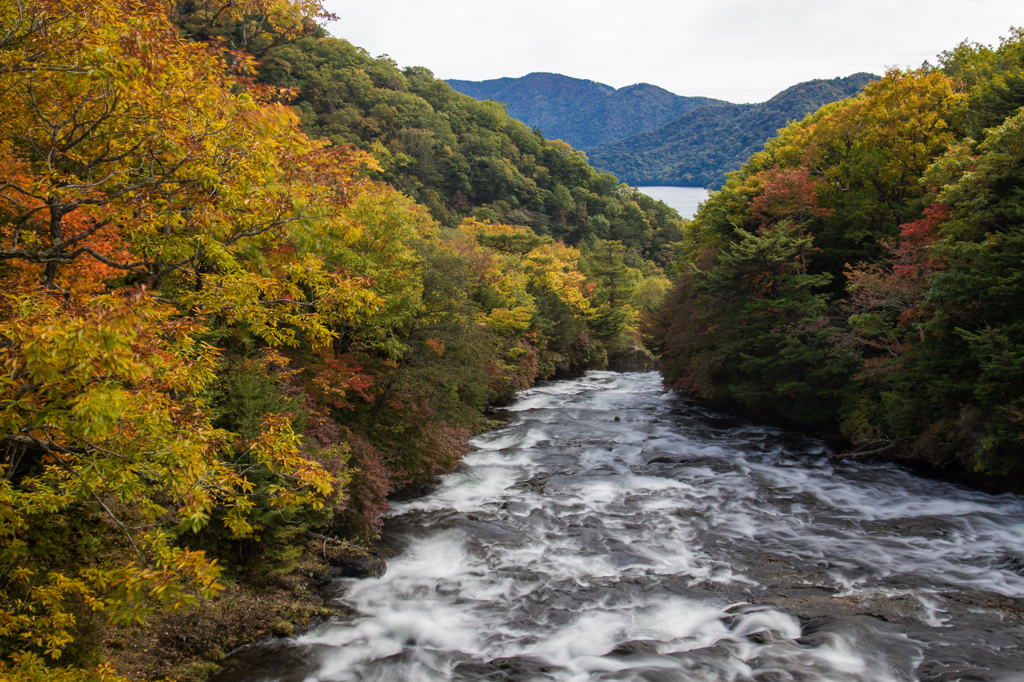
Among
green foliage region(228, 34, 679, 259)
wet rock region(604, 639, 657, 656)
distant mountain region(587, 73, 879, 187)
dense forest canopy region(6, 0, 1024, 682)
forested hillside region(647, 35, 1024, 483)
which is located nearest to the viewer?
dense forest canopy region(6, 0, 1024, 682)

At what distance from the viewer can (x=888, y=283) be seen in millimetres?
15914

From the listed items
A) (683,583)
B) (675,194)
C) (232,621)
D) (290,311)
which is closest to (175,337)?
(290,311)

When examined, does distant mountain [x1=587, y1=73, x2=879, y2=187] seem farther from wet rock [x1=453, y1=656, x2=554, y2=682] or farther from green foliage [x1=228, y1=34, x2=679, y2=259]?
wet rock [x1=453, y1=656, x2=554, y2=682]

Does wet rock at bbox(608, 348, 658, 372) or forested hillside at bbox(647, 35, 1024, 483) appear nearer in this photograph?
forested hillside at bbox(647, 35, 1024, 483)

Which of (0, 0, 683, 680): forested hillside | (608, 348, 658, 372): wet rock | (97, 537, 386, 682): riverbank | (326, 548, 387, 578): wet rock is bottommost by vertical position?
(608, 348, 658, 372): wet rock

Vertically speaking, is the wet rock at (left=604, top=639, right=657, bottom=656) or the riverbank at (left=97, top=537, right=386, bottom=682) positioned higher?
the riverbank at (left=97, top=537, right=386, bottom=682)

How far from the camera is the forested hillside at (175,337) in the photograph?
408 centimetres

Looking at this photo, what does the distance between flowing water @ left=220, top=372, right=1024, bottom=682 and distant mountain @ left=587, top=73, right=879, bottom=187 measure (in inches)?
2888

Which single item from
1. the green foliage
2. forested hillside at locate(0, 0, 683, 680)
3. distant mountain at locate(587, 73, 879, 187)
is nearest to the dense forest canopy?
forested hillside at locate(0, 0, 683, 680)

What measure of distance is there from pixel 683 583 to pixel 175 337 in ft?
30.9

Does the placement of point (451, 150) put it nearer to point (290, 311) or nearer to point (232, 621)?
point (290, 311)

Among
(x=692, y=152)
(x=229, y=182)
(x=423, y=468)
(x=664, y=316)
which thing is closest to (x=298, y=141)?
(x=229, y=182)

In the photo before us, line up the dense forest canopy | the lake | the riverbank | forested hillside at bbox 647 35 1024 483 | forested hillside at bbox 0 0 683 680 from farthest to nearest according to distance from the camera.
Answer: the lake, forested hillside at bbox 647 35 1024 483, the riverbank, the dense forest canopy, forested hillside at bbox 0 0 683 680

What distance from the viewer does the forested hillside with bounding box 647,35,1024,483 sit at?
13133 millimetres
